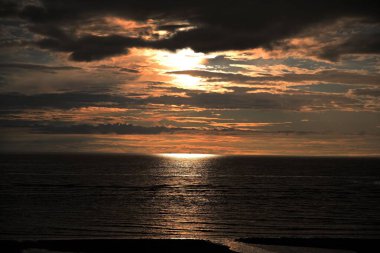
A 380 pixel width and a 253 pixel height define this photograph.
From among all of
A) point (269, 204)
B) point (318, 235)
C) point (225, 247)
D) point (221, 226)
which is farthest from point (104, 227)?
point (269, 204)

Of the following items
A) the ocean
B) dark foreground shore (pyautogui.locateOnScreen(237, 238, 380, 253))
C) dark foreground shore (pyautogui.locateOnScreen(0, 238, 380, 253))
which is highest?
dark foreground shore (pyautogui.locateOnScreen(0, 238, 380, 253))

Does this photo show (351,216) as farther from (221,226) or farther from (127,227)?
(127,227)

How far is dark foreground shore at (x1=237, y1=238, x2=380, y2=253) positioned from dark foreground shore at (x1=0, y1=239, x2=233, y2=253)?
4774 millimetres

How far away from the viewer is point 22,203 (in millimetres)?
67375

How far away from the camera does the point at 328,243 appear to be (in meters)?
39.1

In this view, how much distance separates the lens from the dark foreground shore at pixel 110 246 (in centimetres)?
3553

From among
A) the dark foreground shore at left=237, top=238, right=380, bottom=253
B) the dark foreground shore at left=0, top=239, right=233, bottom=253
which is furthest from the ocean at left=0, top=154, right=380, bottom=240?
the dark foreground shore at left=0, top=239, right=233, bottom=253

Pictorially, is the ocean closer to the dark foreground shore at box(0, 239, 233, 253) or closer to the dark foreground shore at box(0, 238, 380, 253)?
the dark foreground shore at box(0, 238, 380, 253)

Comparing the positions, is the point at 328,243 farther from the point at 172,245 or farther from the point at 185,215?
the point at 185,215

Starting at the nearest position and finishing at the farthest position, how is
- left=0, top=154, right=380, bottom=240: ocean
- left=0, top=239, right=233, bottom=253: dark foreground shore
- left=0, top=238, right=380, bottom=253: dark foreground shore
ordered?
left=0, top=239, right=233, bottom=253: dark foreground shore → left=0, top=238, right=380, bottom=253: dark foreground shore → left=0, top=154, right=380, bottom=240: ocean

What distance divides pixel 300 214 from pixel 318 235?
15078 millimetres

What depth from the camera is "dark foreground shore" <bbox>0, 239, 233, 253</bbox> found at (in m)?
35.5

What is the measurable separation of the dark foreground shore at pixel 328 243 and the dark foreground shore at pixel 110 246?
15.7 feet

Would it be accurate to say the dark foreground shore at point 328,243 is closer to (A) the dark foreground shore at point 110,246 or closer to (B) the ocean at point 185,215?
(B) the ocean at point 185,215
